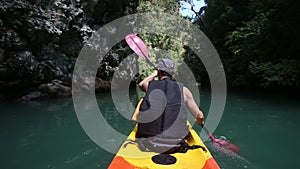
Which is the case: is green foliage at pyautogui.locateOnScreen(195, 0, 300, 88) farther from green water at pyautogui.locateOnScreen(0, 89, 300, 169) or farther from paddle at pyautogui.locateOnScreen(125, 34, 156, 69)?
paddle at pyautogui.locateOnScreen(125, 34, 156, 69)

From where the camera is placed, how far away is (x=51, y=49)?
10.0 m

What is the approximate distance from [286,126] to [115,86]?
881 centimetres

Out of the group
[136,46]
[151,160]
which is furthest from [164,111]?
[136,46]

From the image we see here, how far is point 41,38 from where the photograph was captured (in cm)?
955

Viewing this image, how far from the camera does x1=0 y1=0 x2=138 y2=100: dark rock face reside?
867 cm

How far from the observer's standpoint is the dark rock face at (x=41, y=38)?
28.5 ft

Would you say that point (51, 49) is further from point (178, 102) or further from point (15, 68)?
point (178, 102)

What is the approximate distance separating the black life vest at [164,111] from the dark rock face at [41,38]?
7.81 m

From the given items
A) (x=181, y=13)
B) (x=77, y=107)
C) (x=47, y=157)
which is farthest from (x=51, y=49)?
(x=181, y=13)

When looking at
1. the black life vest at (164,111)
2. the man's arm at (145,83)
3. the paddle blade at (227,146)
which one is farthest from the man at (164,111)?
the paddle blade at (227,146)

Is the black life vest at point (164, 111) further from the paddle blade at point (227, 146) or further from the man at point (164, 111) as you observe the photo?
the paddle blade at point (227, 146)

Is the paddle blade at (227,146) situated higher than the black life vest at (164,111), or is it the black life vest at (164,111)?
the black life vest at (164,111)

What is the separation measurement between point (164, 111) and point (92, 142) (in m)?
2.42

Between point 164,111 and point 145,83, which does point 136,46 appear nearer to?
point 145,83
